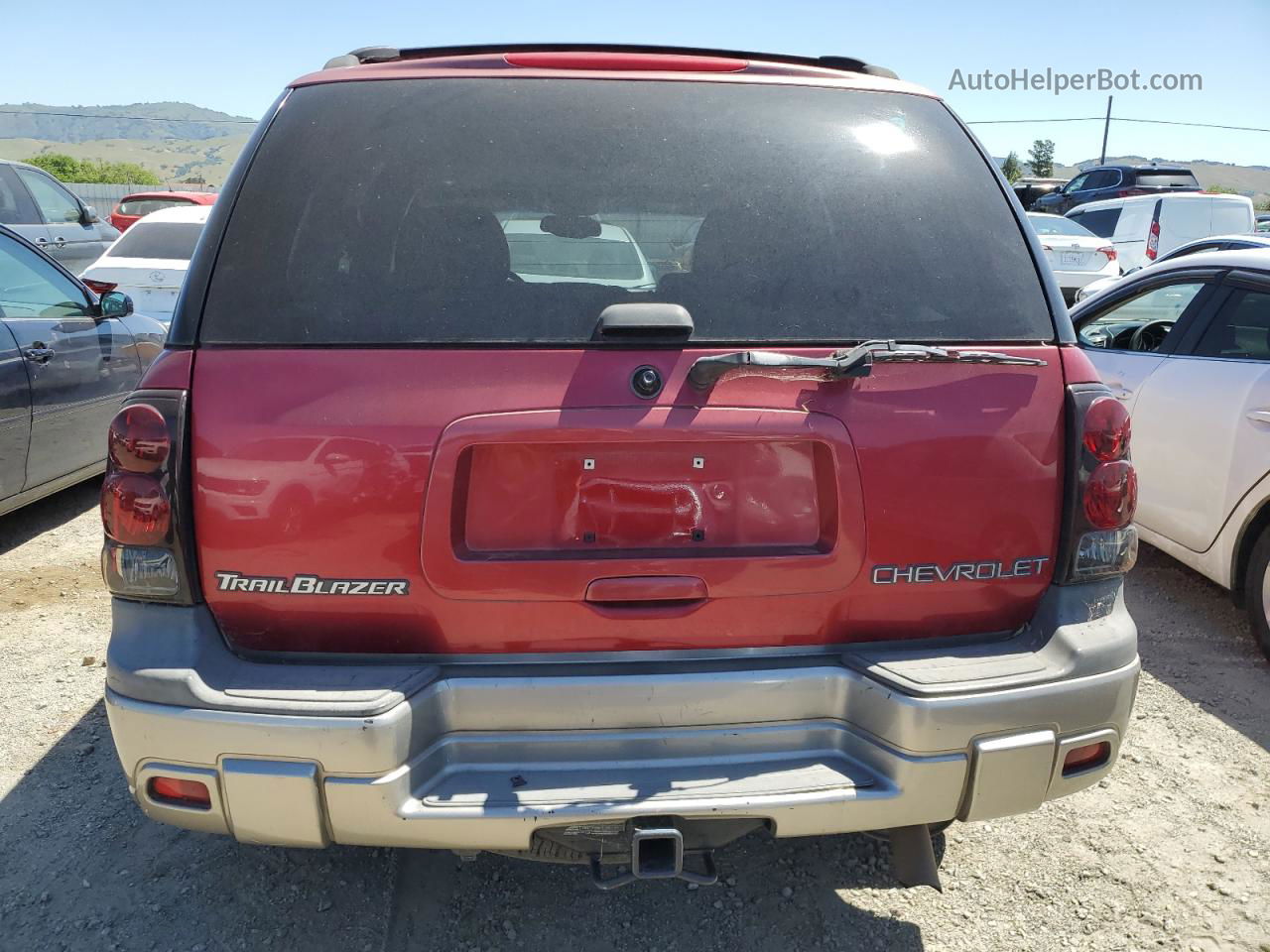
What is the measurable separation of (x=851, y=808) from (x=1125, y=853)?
1.35m

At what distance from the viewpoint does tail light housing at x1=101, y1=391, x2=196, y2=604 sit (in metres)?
1.93

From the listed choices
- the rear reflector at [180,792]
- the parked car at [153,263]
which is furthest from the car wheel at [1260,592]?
the parked car at [153,263]

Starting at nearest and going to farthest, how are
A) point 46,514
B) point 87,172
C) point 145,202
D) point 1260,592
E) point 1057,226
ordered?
point 1260,592
point 46,514
point 1057,226
point 145,202
point 87,172

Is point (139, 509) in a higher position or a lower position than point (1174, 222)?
higher

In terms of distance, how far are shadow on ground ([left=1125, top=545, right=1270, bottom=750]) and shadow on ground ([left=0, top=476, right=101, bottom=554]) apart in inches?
212

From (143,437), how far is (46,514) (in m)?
4.54

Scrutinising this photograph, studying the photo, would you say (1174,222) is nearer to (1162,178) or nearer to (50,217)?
(1162,178)

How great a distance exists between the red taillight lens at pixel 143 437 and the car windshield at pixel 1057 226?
526 inches

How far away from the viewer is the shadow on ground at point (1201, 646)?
3.66 m

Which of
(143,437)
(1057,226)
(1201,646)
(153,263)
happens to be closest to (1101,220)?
(1057,226)

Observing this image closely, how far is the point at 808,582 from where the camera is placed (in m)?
2.03

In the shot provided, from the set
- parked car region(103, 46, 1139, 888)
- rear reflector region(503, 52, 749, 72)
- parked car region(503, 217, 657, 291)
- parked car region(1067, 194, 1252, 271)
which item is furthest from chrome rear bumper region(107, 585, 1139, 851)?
parked car region(1067, 194, 1252, 271)

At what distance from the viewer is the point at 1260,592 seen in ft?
13.0

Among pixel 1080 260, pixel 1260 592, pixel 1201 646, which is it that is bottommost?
pixel 1201 646
